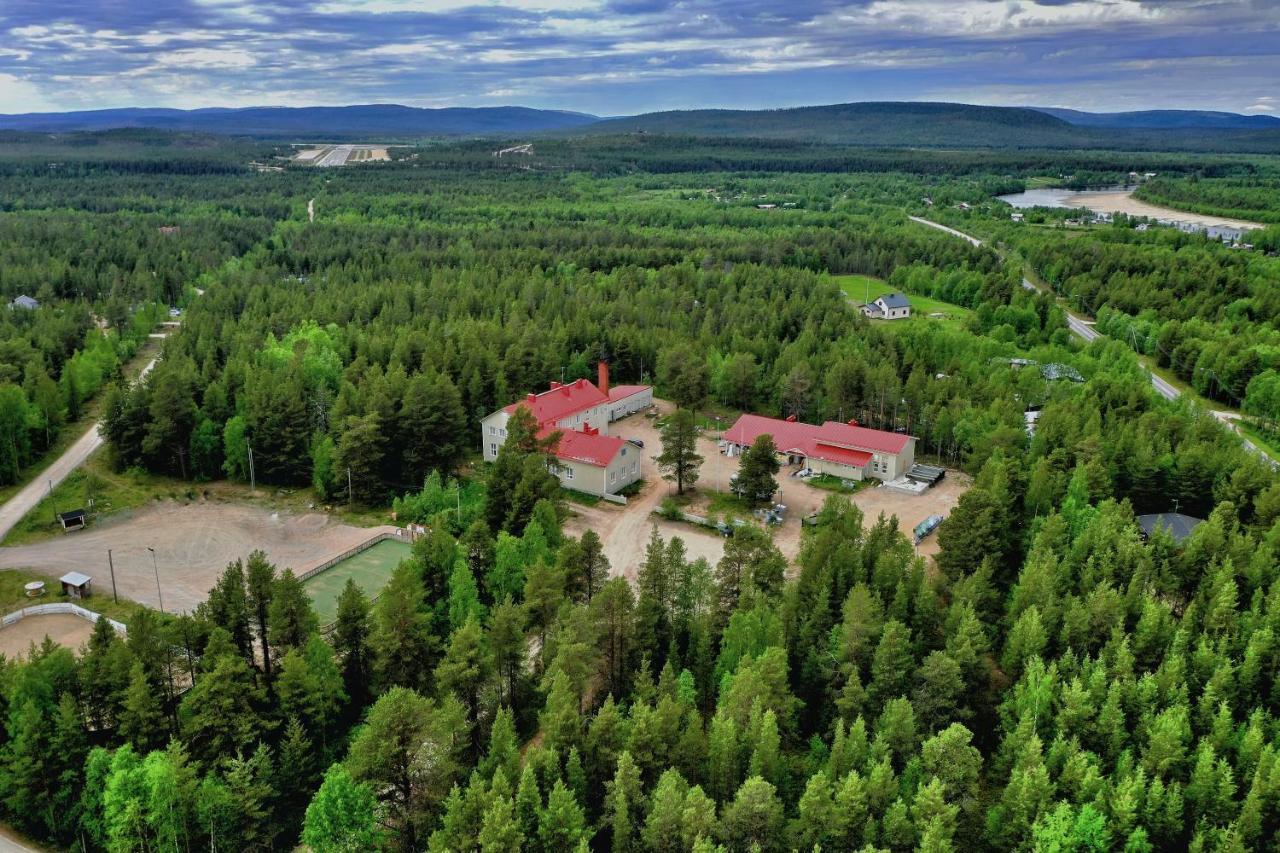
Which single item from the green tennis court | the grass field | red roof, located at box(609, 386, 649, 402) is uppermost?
the grass field

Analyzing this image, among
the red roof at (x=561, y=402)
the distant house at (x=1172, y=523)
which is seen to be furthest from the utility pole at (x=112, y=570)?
the distant house at (x=1172, y=523)

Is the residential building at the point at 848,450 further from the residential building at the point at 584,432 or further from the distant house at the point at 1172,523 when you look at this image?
the distant house at the point at 1172,523

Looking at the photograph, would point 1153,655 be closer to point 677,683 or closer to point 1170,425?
point 677,683

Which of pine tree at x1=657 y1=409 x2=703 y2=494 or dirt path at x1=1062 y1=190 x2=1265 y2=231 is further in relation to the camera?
dirt path at x1=1062 y1=190 x2=1265 y2=231

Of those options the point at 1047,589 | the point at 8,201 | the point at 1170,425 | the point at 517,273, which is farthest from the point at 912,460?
the point at 8,201

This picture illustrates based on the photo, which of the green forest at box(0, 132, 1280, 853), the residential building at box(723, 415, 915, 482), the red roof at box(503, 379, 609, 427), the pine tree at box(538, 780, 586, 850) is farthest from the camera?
the red roof at box(503, 379, 609, 427)

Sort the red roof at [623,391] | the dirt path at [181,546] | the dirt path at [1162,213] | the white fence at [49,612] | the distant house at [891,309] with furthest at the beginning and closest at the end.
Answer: the dirt path at [1162,213], the distant house at [891,309], the red roof at [623,391], the dirt path at [181,546], the white fence at [49,612]

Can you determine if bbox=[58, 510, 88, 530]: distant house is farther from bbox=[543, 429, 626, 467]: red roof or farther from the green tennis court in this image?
bbox=[543, 429, 626, 467]: red roof

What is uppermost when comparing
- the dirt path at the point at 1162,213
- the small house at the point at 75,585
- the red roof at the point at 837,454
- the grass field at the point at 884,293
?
the dirt path at the point at 1162,213

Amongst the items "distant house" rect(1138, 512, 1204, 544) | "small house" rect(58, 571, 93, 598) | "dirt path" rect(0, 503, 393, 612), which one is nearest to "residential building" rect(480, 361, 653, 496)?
"dirt path" rect(0, 503, 393, 612)
